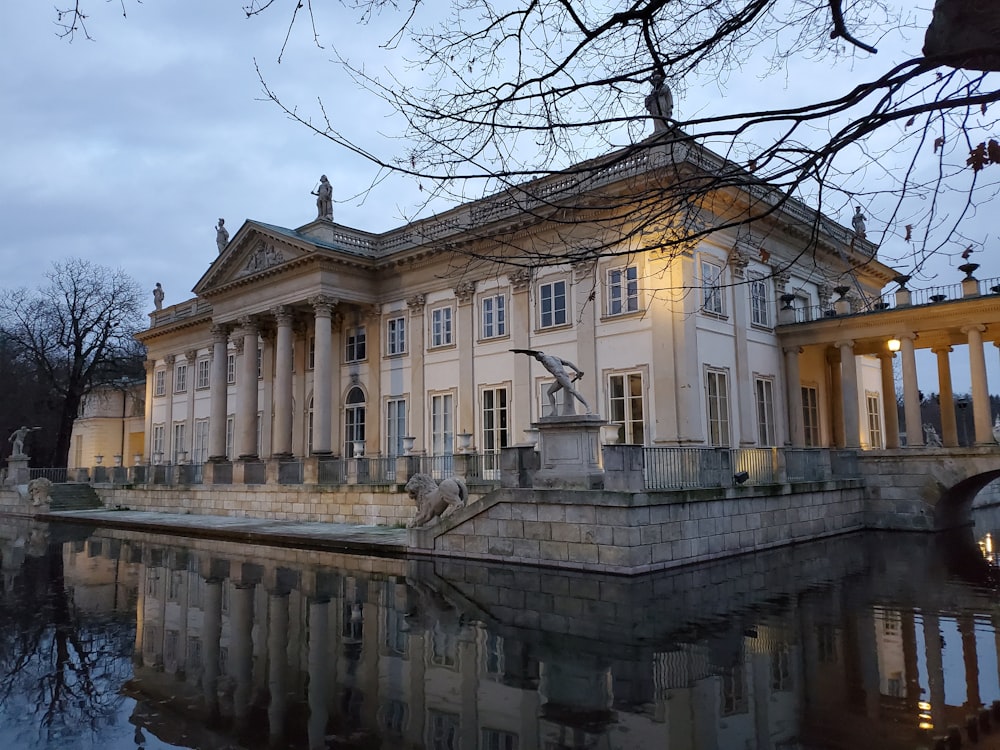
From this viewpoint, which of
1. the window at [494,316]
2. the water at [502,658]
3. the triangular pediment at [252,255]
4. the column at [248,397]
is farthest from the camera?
the column at [248,397]

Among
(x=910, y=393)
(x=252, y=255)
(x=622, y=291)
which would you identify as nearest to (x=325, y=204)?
(x=252, y=255)

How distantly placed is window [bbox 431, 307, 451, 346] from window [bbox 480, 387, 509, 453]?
281 cm

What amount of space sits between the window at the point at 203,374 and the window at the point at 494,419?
62.6 feet

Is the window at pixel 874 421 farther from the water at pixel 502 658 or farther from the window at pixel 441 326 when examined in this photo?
the window at pixel 441 326

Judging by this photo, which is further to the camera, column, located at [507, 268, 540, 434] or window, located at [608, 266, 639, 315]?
column, located at [507, 268, 540, 434]

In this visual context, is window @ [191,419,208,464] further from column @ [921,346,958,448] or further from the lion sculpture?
column @ [921,346,958,448]

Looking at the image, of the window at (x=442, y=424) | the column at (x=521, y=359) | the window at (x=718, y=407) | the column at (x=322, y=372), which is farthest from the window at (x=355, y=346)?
the window at (x=718, y=407)

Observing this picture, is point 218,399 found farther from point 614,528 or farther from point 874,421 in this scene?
point 874,421

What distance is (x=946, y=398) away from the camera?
23562 mm

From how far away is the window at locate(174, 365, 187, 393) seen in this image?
3922 centimetres

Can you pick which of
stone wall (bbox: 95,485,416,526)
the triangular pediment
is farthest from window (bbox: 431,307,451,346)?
stone wall (bbox: 95,485,416,526)

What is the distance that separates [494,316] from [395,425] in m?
6.05

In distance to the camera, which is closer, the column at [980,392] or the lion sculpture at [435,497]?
the lion sculpture at [435,497]

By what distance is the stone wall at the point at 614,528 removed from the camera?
13227mm
